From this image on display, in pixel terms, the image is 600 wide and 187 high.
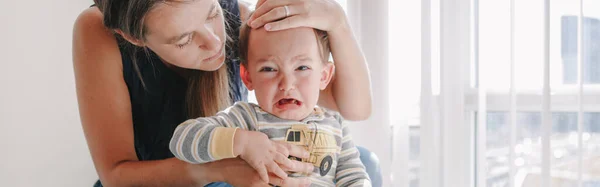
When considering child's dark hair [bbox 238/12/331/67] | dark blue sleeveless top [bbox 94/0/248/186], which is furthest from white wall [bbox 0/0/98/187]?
child's dark hair [bbox 238/12/331/67]

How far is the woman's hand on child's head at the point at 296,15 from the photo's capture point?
1.22 metres

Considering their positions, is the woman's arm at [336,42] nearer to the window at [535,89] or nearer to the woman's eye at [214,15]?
the woman's eye at [214,15]

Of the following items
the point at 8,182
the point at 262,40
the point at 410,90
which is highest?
the point at 262,40

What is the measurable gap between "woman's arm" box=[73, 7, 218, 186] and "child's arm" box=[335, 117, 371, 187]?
40 centimetres

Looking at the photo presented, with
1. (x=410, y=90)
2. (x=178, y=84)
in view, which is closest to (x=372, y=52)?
(x=410, y=90)

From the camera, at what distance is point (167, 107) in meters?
1.59

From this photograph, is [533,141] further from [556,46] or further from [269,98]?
[269,98]

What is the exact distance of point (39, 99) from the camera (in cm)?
200

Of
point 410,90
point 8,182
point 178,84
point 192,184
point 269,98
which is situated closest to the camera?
point 269,98

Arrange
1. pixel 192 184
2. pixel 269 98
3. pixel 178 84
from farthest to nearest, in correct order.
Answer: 1. pixel 178 84
2. pixel 192 184
3. pixel 269 98

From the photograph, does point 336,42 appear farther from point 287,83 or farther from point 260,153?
point 260,153

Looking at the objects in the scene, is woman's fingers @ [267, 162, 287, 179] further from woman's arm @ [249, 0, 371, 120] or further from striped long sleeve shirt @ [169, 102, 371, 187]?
woman's arm @ [249, 0, 371, 120]

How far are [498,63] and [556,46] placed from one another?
0.67ft

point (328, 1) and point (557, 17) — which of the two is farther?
point (557, 17)
